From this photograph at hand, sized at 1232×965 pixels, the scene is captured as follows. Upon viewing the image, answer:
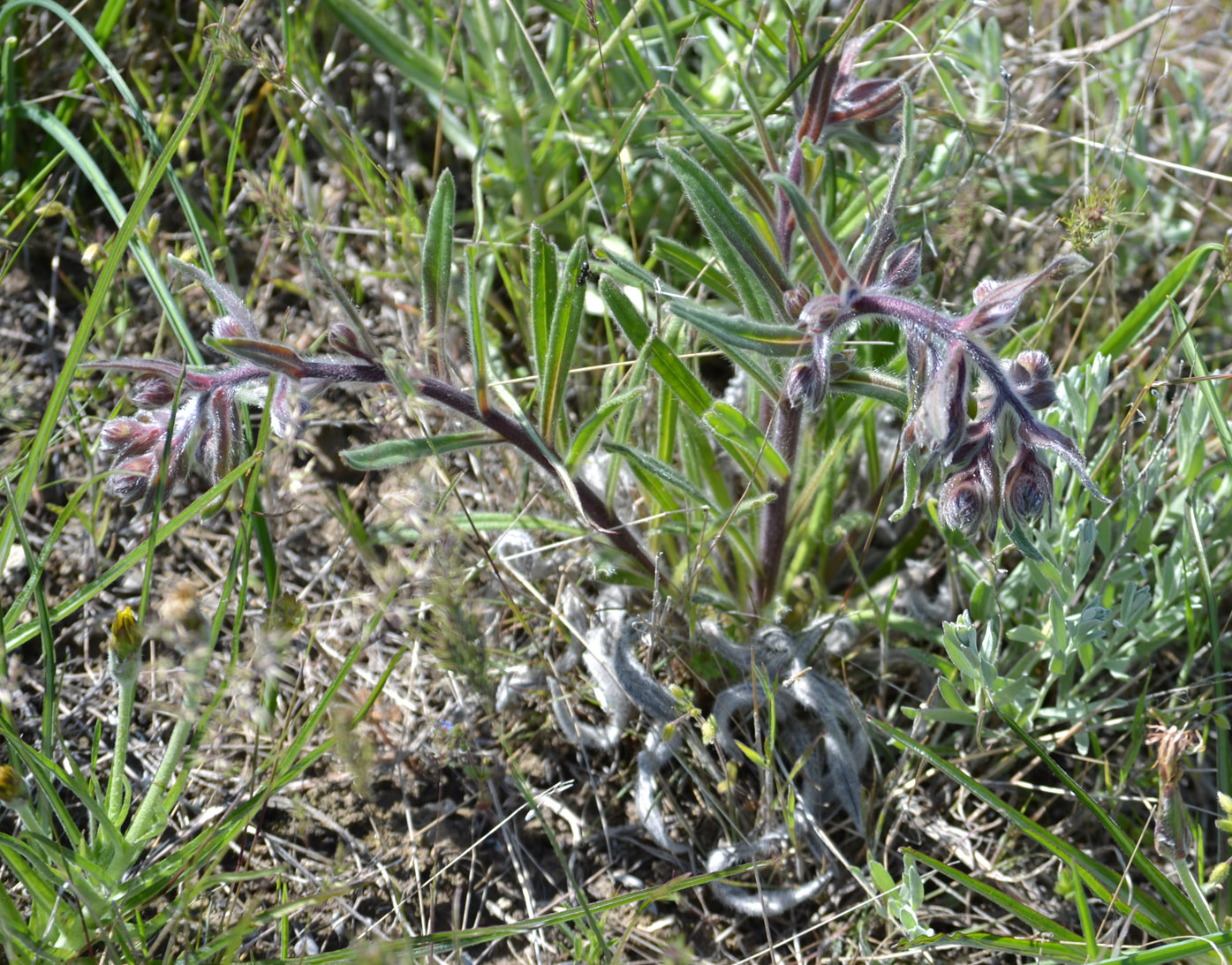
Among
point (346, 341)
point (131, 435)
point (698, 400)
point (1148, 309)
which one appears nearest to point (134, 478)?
point (131, 435)

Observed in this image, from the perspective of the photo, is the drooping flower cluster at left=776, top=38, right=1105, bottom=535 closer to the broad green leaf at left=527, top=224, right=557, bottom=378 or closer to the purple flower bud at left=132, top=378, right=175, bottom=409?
the broad green leaf at left=527, top=224, right=557, bottom=378

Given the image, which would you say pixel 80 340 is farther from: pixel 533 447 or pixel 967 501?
pixel 967 501

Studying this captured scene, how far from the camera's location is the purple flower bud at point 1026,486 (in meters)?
1.89

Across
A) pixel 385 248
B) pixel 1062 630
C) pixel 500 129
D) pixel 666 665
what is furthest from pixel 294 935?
pixel 500 129

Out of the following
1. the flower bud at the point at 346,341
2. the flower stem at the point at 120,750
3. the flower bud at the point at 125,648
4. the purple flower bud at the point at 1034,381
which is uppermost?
the flower bud at the point at 346,341

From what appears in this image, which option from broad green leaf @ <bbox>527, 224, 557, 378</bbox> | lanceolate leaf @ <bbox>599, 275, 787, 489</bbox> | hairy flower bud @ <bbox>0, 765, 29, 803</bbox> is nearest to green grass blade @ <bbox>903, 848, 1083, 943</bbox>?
lanceolate leaf @ <bbox>599, 275, 787, 489</bbox>

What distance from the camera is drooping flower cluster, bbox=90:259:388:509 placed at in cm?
201

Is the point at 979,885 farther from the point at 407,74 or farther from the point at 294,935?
the point at 407,74

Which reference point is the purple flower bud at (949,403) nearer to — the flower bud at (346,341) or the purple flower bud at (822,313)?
the purple flower bud at (822,313)

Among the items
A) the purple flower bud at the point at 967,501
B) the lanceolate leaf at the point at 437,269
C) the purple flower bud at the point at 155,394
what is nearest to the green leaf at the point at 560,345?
the lanceolate leaf at the point at 437,269

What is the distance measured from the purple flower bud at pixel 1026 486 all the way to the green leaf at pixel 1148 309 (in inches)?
43.5

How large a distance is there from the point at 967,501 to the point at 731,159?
966 mm

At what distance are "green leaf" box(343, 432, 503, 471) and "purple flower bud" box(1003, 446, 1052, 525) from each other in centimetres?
106

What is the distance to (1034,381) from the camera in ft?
6.32
